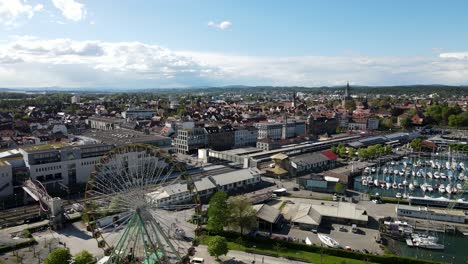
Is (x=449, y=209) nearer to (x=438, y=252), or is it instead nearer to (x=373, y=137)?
(x=438, y=252)

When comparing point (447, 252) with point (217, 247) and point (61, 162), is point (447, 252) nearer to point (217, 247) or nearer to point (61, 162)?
point (217, 247)

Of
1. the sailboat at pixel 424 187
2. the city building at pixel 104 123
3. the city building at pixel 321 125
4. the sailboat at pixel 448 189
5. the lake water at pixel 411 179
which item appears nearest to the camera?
the sailboat at pixel 448 189

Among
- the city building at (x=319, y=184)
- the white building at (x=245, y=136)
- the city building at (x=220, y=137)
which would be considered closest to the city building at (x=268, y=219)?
the city building at (x=319, y=184)

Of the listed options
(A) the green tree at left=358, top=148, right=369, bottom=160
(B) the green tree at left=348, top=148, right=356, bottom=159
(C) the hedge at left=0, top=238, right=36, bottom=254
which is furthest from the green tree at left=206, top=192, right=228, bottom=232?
(B) the green tree at left=348, top=148, right=356, bottom=159

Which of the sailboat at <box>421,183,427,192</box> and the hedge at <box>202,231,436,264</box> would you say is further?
the sailboat at <box>421,183,427,192</box>

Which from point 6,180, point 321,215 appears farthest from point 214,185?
point 6,180

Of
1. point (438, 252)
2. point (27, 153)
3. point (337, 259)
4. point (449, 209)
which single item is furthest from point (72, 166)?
point (449, 209)

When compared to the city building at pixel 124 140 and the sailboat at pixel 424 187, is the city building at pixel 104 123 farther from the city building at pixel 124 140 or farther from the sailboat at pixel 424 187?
the sailboat at pixel 424 187

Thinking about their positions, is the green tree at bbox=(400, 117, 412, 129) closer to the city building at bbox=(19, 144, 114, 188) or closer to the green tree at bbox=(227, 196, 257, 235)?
the city building at bbox=(19, 144, 114, 188)
